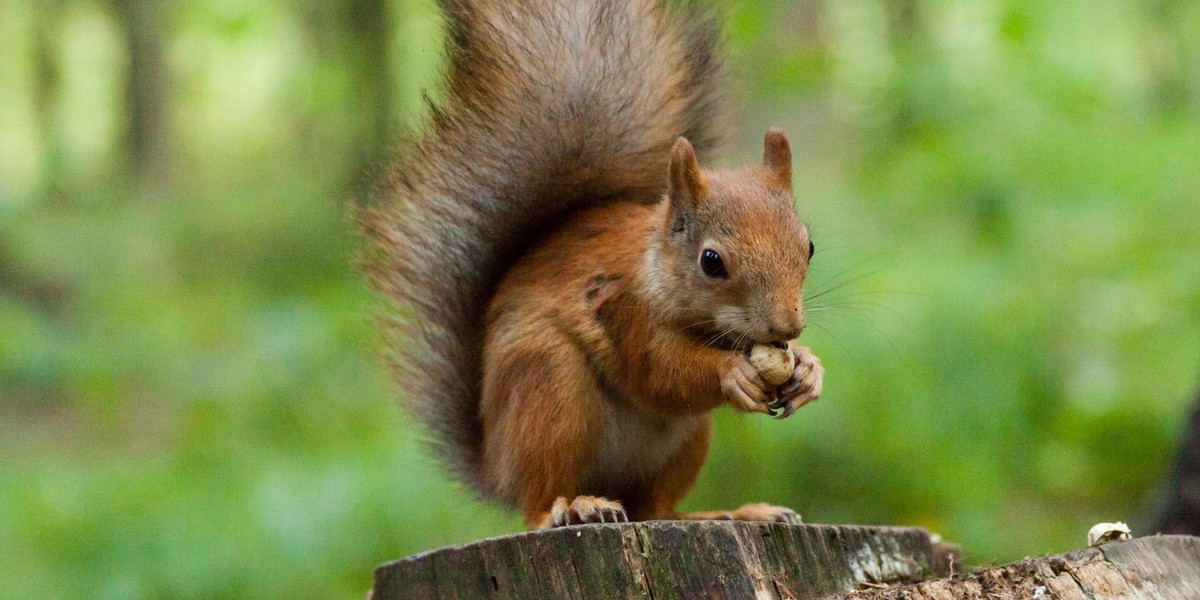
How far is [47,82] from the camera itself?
23.6ft

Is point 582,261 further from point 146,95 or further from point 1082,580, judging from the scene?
point 146,95

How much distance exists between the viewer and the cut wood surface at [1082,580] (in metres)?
1.48

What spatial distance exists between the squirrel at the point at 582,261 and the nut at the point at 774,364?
1cm

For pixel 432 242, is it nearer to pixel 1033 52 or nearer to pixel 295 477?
pixel 295 477

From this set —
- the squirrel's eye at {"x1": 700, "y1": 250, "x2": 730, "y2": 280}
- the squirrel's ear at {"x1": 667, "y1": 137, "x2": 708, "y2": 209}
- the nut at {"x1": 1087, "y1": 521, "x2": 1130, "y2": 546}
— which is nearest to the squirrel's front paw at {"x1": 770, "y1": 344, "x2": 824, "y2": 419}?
the squirrel's eye at {"x1": 700, "y1": 250, "x2": 730, "y2": 280}

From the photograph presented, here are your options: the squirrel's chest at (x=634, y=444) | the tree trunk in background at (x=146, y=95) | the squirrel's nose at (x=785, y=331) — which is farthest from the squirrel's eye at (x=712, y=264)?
the tree trunk in background at (x=146, y=95)

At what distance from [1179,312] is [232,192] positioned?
13.9 feet

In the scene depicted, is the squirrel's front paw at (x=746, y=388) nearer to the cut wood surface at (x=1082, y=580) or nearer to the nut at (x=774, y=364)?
the nut at (x=774, y=364)

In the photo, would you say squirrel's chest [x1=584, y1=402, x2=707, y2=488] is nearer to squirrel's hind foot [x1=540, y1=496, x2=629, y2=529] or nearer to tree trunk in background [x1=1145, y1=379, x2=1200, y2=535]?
squirrel's hind foot [x1=540, y1=496, x2=629, y2=529]

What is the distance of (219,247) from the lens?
200 inches

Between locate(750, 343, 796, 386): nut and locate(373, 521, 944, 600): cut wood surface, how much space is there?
0.81 feet

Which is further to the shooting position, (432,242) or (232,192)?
(232,192)

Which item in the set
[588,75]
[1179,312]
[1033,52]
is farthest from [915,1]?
[588,75]

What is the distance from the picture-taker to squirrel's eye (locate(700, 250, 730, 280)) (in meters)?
1.82
